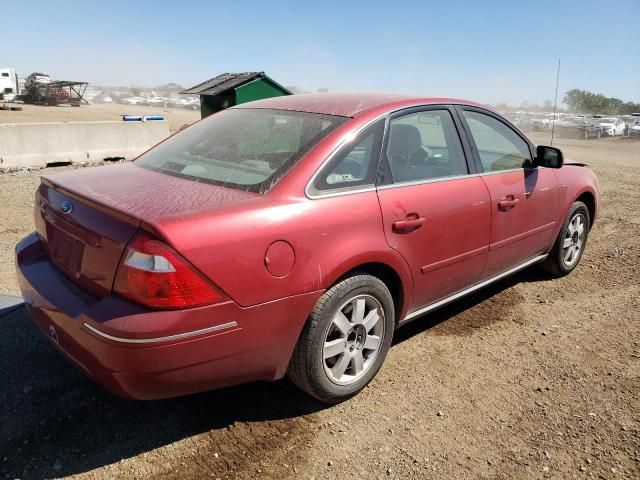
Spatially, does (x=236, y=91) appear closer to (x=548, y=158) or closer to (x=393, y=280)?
(x=548, y=158)

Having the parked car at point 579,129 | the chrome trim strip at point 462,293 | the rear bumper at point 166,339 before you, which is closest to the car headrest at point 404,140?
the chrome trim strip at point 462,293

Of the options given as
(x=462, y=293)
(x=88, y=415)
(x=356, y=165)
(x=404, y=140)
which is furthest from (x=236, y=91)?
(x=88, y=415)

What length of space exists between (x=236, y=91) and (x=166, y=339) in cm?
743

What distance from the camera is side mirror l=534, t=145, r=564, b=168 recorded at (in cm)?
400

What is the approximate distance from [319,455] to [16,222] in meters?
5.07

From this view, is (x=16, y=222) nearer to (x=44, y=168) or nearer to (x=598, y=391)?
(x=44, y=168)

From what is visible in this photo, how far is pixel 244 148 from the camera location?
289cm

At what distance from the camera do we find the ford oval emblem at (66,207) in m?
2.45

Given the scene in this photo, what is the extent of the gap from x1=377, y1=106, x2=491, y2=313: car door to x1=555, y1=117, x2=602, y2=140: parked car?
31.2 metres

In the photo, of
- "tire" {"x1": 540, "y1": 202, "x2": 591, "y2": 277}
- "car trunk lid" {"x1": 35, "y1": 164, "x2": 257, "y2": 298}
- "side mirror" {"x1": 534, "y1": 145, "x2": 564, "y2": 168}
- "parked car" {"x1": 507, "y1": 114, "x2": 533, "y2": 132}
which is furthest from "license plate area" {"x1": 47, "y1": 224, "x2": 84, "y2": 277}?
"parked car" {"x1": 507, "y1": 114, "x2": 533, "y2": 132}

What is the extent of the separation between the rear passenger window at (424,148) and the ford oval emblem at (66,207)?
5.52 feet

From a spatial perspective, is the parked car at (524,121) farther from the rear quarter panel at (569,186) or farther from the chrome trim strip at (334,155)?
the chrome trim strip at (334,155)

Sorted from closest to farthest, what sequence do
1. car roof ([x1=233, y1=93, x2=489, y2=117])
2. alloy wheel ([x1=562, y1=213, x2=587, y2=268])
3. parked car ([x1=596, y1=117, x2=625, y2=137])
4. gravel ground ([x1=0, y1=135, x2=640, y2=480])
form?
gravel ground ([x1=0, y1=135, x2=640, y2=480])
car roof ([x1=233, y1=93, x2=489, y2=117])
alloy wheel ([x1=562, y1=213, x2=587, y2=268])
parked car ([x1=596, y1=117, x2=625, y2=137])

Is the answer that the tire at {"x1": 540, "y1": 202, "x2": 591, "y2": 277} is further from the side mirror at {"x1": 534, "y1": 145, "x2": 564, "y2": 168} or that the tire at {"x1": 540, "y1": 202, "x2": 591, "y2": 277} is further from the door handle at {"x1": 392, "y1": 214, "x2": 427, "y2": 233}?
the door handle at {"x1": 392, "y1": 214, "x2": 427, "y2": 233}
